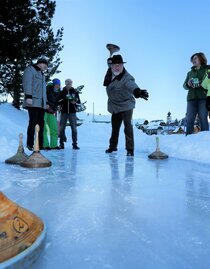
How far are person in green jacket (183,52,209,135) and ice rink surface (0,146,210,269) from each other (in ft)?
11.1

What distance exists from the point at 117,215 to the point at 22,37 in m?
10.4

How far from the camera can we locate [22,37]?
10938mm

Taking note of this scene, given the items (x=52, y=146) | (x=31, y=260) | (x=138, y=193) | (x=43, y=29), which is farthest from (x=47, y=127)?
(x=43, y=29)

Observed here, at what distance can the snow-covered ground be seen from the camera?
112 centimetres

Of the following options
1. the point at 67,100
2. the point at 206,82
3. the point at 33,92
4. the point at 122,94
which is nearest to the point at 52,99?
the point at 67,100

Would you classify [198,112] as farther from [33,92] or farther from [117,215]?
[117,215]

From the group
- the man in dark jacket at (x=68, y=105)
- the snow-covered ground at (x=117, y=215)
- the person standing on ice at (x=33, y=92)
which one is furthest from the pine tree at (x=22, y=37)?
the snow-covered ground at (x=117, y=215)

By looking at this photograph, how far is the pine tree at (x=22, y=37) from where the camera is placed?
1061 cm

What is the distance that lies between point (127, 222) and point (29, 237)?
58cm

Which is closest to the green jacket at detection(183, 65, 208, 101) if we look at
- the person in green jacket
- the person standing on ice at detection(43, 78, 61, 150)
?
the person in green jacket

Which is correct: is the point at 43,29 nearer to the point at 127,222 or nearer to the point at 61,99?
the point at 61,99

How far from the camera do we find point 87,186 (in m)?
2.49

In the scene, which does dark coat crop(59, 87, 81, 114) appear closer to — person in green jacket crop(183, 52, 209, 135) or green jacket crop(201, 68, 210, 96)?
person in green jacket crop(183, 52, 209, 135)

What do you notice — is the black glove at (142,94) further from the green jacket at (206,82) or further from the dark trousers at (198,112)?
the dark trousers at (198,112)
